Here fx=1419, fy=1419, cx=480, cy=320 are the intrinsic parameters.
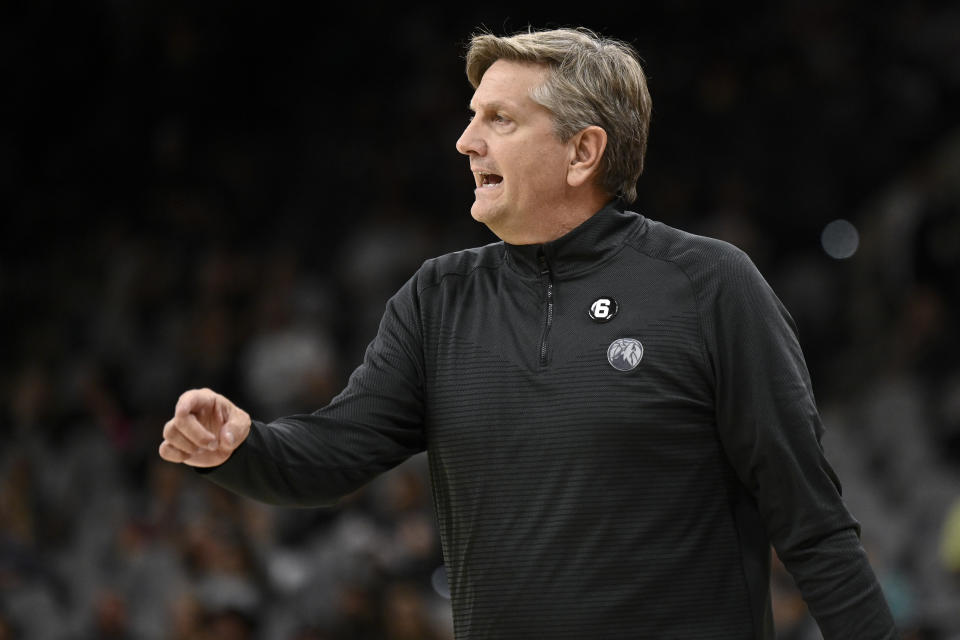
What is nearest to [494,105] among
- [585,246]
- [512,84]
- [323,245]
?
[512,84]

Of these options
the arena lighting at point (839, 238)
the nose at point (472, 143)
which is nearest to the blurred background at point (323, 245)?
the arena lighting at point (839, 238)

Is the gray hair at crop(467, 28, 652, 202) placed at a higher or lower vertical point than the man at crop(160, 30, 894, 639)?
higher

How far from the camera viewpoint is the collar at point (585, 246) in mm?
2152

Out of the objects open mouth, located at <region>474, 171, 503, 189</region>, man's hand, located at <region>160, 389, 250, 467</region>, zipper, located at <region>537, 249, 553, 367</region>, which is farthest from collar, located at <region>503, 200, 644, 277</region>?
man's hand, located at <region>160, 389, 250, 467</region>

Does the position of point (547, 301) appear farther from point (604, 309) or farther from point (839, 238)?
point (839, 238)

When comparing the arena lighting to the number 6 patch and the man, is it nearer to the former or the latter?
the man

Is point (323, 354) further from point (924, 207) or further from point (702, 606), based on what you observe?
point (702, 606)

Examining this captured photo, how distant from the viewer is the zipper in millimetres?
2088

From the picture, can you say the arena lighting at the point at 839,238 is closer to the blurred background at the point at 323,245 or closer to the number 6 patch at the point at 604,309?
the blurred background at the point at 323,245

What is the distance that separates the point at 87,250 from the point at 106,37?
1.37m

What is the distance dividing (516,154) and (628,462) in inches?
19.6

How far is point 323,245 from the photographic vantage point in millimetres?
7645

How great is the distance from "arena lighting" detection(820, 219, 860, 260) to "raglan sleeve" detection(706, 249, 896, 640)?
4.82 metres

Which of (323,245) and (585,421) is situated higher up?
(585,421)
